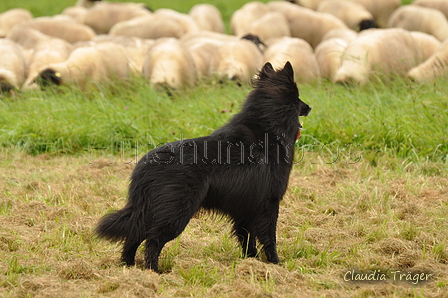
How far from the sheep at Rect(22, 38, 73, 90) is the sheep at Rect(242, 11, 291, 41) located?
493 cm

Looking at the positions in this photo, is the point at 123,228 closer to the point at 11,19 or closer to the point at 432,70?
the point at 432,70

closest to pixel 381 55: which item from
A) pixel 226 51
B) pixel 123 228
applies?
pixel 226 51

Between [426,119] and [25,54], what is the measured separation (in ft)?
25.2

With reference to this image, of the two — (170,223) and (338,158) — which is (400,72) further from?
(170,223)

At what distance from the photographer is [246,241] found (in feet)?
12.7

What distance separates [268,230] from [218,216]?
98 cm

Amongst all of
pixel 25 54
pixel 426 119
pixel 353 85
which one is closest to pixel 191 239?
pixel 426 119

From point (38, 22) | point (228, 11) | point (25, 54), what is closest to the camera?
point (25, 54)

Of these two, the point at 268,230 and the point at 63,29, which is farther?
the point at 63,29

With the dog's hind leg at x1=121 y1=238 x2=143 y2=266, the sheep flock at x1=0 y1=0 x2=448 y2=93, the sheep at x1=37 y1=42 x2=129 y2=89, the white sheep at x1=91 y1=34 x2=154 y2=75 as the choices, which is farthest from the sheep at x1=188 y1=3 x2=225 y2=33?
the dog's hind leg at x1=121 y1=238 x2=143 y2=266

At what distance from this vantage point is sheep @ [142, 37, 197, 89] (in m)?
8.89

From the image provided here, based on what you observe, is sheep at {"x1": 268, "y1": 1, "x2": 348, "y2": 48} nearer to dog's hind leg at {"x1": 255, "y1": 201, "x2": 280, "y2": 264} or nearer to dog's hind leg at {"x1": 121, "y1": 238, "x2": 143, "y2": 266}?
dog's hind leg at {"x1": 255, "y1": 201, "x2": 280, "y2": 264}

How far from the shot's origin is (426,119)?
6547mm

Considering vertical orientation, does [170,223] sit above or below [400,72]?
above
